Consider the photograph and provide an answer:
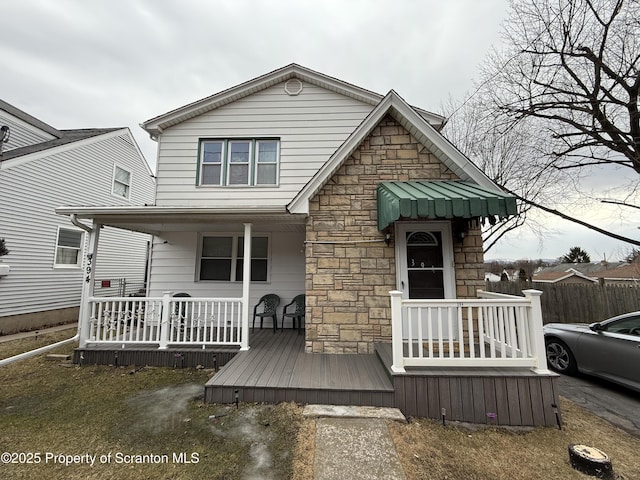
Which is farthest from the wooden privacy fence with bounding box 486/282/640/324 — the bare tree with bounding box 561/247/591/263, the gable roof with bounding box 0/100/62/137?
the bare tree with bounding box 561/247/591/263

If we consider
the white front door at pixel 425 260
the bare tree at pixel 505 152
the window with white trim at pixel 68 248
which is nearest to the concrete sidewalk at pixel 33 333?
the window with white trim at pixel 68 248

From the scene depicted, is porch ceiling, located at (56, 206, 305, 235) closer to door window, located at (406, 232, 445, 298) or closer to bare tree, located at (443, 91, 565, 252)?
door window, located at (406, 232, 445, 298)

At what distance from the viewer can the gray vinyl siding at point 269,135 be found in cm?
721

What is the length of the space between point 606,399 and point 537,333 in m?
1.97

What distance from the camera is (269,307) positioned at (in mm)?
6801

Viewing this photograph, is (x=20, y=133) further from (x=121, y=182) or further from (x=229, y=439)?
(x=229, y=439)

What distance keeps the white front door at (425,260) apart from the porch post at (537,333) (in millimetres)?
1259

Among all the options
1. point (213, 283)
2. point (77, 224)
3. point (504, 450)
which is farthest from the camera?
point (213, 283)

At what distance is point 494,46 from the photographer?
23.6ft

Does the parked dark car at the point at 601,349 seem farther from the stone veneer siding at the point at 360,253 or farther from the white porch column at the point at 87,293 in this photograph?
the white porch column at the point at 87,293

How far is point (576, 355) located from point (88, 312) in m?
9.21

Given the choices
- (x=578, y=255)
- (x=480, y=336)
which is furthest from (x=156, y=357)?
(x=578, y=255)

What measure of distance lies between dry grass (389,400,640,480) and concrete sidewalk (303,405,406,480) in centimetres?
14

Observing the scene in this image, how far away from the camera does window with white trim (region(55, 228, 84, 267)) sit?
31.3ft
